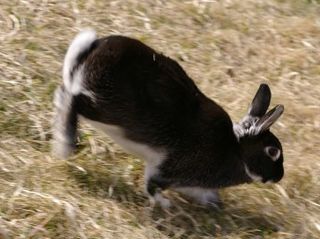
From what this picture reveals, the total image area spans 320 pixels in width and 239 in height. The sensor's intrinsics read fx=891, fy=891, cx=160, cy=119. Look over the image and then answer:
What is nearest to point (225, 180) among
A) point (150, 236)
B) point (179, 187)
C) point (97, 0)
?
point (179, 187)

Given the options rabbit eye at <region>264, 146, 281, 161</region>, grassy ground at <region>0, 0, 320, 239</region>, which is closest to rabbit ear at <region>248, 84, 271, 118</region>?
rabbit eye at <region>264, 146, 281, 161</region>

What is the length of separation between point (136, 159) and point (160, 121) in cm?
44

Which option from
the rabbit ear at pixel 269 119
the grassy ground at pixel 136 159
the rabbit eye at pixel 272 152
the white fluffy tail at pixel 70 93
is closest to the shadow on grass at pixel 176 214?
the grassy ground at pixel 136 159

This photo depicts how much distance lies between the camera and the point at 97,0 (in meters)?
4.77

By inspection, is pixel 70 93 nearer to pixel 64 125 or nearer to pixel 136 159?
pixel 64 125

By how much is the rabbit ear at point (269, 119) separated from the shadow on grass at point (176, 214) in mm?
372

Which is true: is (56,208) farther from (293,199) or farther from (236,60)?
(236,60)

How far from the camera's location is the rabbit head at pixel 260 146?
3.54m

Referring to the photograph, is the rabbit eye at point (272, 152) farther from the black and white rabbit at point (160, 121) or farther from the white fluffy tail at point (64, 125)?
the white fluffy tail at point (64, 125)

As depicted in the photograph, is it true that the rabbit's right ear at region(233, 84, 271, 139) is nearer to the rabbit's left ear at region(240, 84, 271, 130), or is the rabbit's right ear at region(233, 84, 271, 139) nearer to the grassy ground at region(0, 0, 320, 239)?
the rabbit's left ear at region(240, 84, 271, 130)

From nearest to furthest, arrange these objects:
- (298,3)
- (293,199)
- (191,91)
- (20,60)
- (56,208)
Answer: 1. (56,208)
2. (191,91)
3. (293,199)
4. (20,60)
5. (298,3)

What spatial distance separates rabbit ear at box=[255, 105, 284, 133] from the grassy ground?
36cm

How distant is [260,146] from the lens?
355 cm

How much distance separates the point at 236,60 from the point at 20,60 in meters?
1.24
